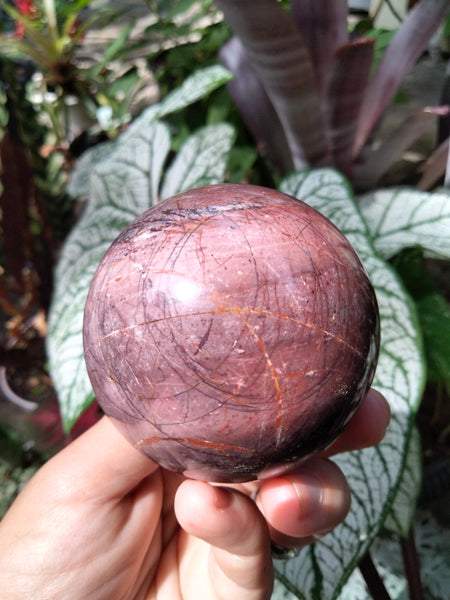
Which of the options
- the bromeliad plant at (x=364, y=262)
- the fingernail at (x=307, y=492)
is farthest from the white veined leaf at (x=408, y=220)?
the fingernail at (x=307, y=492)

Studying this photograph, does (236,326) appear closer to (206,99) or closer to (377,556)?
(377,556)

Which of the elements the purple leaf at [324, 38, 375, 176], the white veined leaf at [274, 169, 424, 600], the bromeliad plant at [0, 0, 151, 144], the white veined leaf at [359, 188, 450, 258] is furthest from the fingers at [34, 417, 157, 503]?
the bromeliad plant at [0, 0, 151, 144]

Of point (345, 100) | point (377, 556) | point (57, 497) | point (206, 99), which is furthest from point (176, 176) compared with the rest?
point (377, 556)

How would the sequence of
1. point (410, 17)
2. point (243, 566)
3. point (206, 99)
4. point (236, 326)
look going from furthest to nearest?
point (206, 99)
point (410, 17)
point (243, 566)
point (236, 326)

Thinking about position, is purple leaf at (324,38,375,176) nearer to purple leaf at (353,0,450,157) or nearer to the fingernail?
purple leaf at (353,0,450,157)

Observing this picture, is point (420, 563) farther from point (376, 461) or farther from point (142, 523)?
point (142, 523)

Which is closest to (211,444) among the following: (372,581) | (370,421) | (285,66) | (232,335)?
(232,335)
